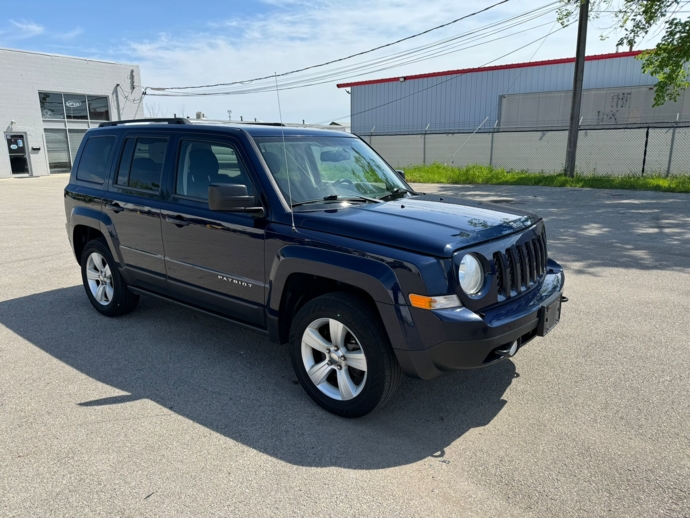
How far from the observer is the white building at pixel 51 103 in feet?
→ 84.2

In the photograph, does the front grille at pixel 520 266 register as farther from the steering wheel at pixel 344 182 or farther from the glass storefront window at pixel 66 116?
the glass storefront window at pixel 66 116

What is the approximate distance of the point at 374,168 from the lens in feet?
15.4

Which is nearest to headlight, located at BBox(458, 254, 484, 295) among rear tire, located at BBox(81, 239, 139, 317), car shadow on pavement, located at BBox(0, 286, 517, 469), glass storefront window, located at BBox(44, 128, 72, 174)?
car shadow on pavement, located at BBox(0, 286, 517, 469)

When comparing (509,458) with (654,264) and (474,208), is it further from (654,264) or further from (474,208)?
(654,264)

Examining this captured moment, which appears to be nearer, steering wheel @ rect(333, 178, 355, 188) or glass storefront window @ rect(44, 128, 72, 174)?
steering wheel @ rect(333, 178, 355, 188)

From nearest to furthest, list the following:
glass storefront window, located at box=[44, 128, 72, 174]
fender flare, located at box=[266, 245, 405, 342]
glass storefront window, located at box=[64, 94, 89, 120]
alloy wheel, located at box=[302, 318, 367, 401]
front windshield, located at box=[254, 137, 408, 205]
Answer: fender flare, located at box=[266, 245, 405, 342] → alloy wheel, located at box=[302, 318, 367, 401] → front windshield, located at box=[254, 137, 408, 205] → glass storefront window, located at box=[44, 128, 72, 174] → glass storefront window, located at box=[64, 94, 89, 120]

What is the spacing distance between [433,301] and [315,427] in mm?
1150

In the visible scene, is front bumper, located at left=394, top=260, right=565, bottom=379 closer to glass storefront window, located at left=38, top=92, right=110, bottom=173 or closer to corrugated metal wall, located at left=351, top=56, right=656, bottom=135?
corrugated metal wall, located at left=351, top=56, right=656, bottom=135

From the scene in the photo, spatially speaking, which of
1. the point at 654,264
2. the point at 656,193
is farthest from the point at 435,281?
the point at 656,193

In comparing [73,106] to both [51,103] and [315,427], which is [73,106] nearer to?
[51,103]

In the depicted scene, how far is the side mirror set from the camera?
346cm

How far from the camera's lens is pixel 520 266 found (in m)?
3.52

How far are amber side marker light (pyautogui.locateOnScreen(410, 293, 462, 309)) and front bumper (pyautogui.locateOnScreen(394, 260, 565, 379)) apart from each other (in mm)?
29

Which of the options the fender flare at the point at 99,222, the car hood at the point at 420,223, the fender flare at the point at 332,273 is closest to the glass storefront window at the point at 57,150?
the fender flare at the point at 99,222
